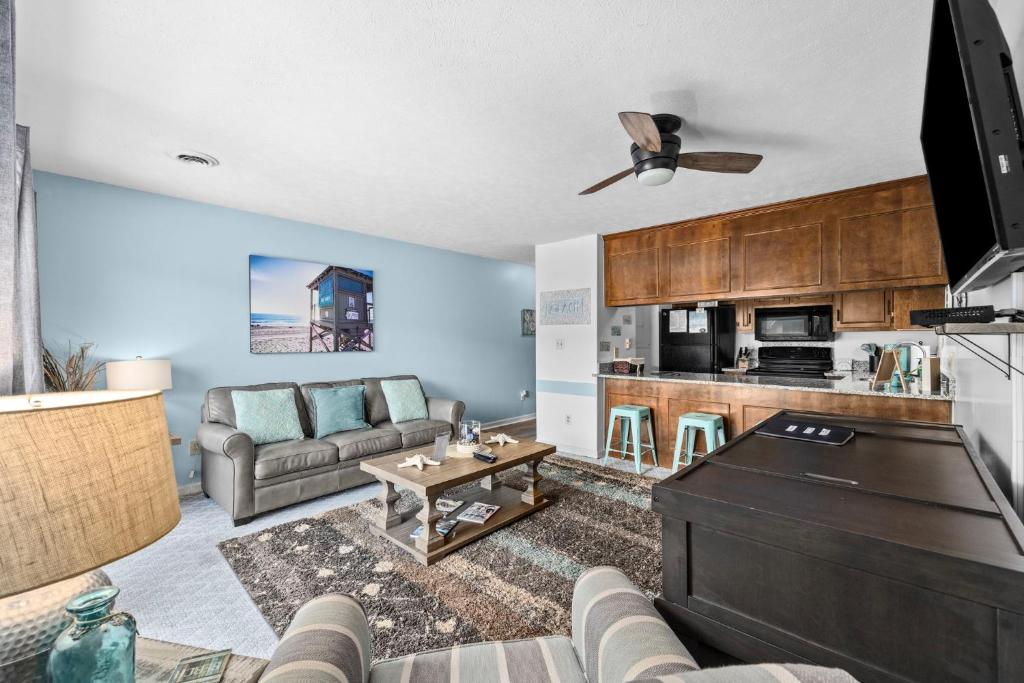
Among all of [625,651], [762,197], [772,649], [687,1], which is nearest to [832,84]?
[687,1]

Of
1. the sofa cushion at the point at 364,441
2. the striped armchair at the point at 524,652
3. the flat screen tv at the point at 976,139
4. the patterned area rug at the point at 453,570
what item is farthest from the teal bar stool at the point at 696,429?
the striped armchair at the point at 524,652

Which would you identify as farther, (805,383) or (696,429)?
(696,429)

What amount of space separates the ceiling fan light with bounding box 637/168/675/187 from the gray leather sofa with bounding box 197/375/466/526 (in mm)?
2860

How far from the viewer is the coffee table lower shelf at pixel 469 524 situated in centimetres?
250

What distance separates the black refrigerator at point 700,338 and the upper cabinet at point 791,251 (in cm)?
117

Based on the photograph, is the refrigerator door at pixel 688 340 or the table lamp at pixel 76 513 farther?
the refrigerator door at pixel 688 340

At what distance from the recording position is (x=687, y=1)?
4.81 feet

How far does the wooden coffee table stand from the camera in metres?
2.47

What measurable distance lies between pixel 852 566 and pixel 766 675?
1.52 ft

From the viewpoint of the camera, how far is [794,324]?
186 inches

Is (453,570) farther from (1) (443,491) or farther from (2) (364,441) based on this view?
(2) (364,441)

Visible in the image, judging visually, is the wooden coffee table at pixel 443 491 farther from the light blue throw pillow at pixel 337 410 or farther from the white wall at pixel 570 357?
the white wall at pixel 570 357

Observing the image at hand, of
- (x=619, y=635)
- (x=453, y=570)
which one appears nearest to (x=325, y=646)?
(x=619, y=635)

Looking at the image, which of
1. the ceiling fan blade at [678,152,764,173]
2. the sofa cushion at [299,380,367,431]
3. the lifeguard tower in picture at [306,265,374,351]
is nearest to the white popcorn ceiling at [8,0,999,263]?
the ceiling fan blade at [678,152,764,173]
